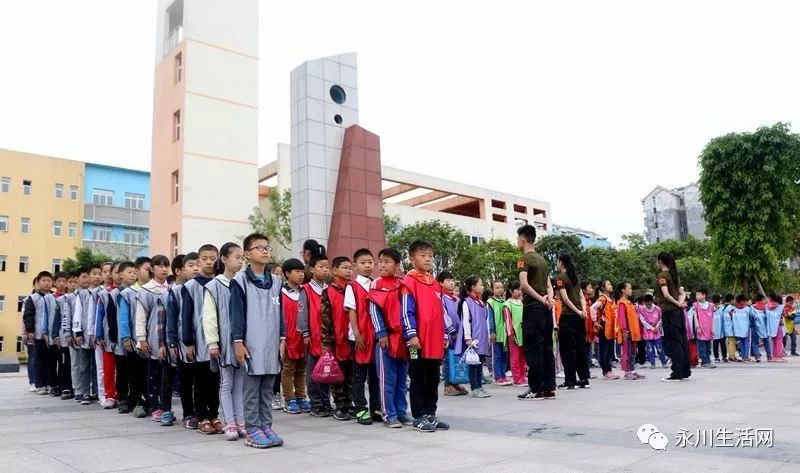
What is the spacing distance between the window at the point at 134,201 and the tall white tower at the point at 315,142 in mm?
28127

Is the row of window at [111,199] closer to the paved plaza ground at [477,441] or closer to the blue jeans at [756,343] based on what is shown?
the paved plaza ground at [477,441]

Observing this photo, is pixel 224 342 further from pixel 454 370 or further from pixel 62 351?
pixel 62 351

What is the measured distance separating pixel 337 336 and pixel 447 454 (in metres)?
2.26

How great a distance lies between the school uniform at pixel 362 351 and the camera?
5.73 metres

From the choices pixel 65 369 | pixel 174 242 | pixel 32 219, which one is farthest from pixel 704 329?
pixel 32 219

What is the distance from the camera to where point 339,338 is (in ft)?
20.0

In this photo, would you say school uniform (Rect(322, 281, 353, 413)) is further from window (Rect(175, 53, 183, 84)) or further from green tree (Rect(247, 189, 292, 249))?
window (Rect(175, 53, 183, 84))

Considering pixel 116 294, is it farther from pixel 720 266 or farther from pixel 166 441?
pixel 720 266

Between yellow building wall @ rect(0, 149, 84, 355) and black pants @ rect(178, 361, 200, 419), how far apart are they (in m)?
35.6

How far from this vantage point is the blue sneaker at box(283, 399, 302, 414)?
22.2ft

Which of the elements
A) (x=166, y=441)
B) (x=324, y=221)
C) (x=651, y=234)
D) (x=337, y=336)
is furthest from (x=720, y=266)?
(x=651, y=234)

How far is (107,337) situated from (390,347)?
3668 mm

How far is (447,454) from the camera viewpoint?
13.3 feet

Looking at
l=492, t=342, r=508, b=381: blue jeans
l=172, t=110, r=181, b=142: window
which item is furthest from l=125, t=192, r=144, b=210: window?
l=492, t=342, r=508, b=381: blue jeans
